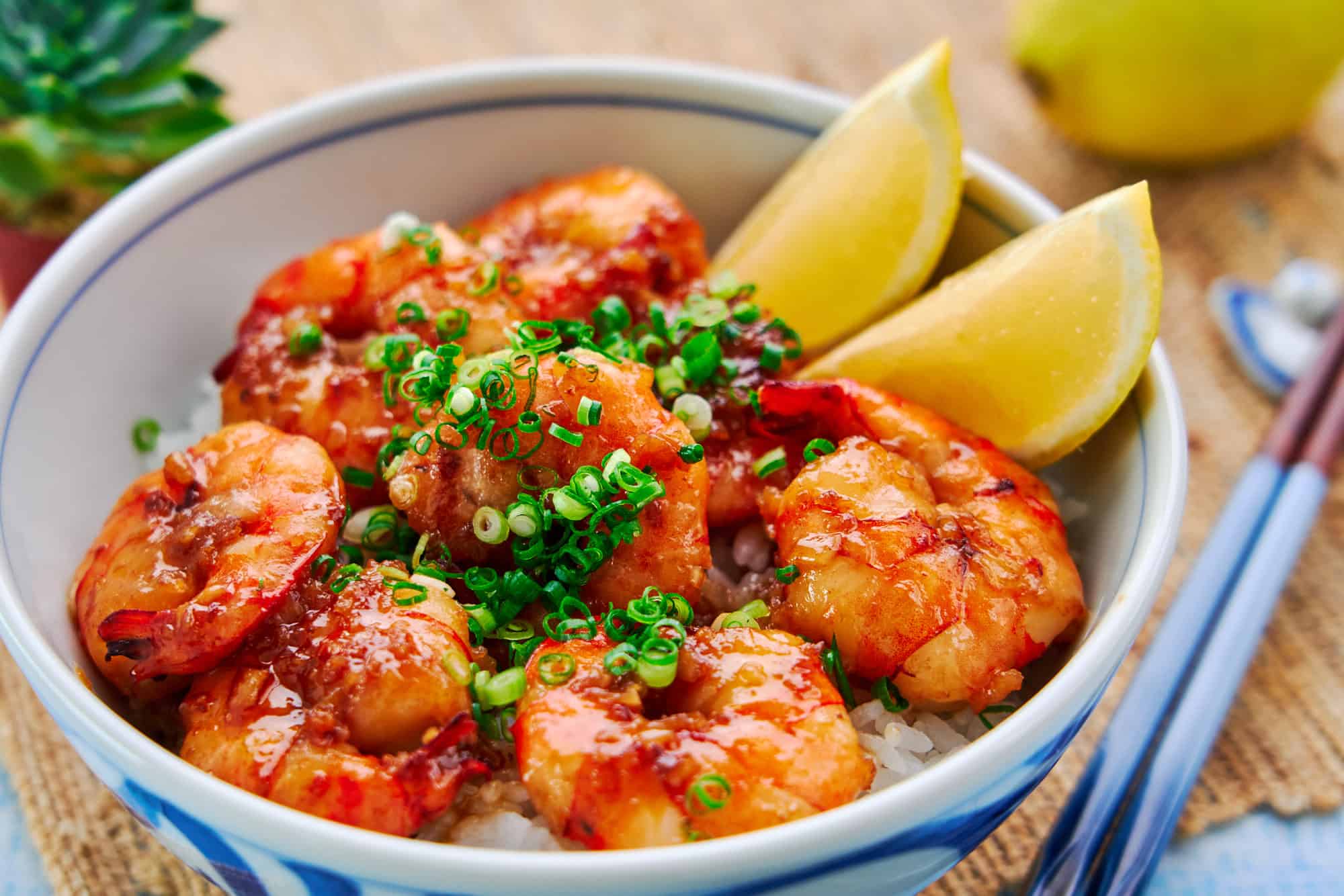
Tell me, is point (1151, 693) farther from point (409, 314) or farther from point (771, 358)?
point (409, 314)

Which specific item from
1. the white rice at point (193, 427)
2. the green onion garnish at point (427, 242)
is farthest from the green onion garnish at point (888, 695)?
the white rice at point (193, 427)

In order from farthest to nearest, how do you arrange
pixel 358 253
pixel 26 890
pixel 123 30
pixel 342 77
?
pixel 342 77 → pixel 123 30 → pixel 358 253 → pixel 26 890

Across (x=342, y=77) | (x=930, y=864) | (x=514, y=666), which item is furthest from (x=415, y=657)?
(x=342, y=77)

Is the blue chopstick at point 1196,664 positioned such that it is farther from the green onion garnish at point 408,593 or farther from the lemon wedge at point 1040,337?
the green onion garnish at point 408,593

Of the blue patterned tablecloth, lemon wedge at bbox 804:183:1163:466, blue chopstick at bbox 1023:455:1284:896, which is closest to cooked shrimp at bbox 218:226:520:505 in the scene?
lemon wedge at bbox 804:183:1163:466

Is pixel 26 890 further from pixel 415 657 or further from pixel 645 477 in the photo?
pixel 645 477
